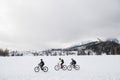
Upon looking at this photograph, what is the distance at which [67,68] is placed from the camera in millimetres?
21328

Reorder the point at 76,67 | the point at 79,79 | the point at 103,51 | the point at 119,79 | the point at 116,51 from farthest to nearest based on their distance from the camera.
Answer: the point at 103,51
the point at 116,51
the point at 76,67
the point at 79,79
the point at 119,79

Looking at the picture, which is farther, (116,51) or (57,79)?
(116,51)

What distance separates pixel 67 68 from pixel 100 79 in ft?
30.5

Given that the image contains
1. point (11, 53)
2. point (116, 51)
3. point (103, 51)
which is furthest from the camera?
point (11, 53)

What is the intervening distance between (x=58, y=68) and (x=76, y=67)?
202 cm

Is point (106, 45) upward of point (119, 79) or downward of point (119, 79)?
upward

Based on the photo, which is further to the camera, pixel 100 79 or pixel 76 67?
pixel 76 67

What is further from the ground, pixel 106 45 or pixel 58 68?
pixel 106 45

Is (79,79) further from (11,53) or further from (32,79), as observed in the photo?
(11,53)

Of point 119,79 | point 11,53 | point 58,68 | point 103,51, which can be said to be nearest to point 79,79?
point 119,79

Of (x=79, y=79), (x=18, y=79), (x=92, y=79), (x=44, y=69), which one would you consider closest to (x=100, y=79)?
(x=92, y=79)

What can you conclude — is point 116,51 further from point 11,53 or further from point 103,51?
point 11,53

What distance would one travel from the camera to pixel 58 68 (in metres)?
21.4

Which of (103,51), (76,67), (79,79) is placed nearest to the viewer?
(79,79)
